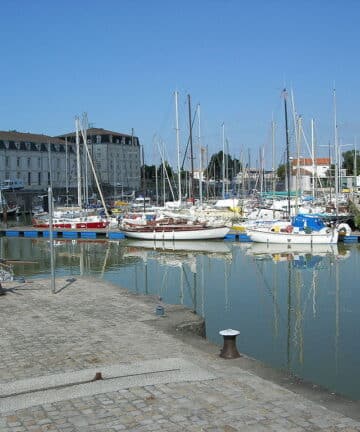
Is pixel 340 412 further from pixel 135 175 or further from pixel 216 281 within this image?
pixel 135 175

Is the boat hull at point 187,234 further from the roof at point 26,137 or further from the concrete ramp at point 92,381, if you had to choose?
the roof at point 26,137

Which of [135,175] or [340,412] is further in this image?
[135,175]

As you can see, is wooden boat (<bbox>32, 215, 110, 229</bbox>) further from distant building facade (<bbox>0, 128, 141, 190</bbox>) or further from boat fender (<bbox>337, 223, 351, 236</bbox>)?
distant building facade (<bbox>0, 128, 141, 190</bbox>)

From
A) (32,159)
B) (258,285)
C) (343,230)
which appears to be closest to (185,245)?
(343,230)

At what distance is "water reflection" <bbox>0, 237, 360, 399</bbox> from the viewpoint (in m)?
12.8

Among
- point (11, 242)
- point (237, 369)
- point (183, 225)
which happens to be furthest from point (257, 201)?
point (237, 369)

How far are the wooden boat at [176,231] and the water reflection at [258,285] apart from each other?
0.86 meters

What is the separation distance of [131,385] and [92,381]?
58 cm

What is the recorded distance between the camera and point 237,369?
8.90m

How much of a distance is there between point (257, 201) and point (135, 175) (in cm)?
6577

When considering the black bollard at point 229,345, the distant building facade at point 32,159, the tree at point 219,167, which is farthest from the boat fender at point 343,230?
the distant building facade at point 32,159

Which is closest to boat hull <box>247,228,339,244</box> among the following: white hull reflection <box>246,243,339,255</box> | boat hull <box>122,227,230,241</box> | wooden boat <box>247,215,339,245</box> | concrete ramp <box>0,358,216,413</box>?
wooden boat <box>247,215,339,245</box>

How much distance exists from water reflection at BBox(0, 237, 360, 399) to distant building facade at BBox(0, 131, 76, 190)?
61.2 metres

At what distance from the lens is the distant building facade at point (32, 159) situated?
100312 mm
